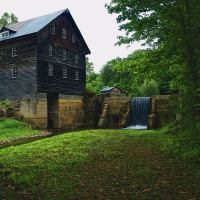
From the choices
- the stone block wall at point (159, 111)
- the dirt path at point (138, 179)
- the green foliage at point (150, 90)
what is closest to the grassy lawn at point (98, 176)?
the dirt path at point (138, 179)

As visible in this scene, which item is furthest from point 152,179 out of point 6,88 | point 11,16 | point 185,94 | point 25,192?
point 11,16

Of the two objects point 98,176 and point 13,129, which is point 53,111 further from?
point 98,176

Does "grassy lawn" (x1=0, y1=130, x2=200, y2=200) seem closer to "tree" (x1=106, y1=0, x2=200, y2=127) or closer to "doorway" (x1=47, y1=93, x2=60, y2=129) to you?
"tree" (x1=106, y1=0, x2=200, y2=127)

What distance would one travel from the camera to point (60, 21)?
2464 centimetres

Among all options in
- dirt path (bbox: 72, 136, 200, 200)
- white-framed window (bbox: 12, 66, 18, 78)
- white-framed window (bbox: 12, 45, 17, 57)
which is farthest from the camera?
white-framed window (bbox: 12, 45, 17, 57)

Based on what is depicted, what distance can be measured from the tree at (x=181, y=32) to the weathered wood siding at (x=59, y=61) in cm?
1355

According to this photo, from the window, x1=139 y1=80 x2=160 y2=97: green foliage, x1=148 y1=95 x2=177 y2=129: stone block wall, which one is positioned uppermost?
the window

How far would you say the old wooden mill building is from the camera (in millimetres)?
20844

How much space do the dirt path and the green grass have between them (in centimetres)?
1052

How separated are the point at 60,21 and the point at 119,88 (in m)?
30.3

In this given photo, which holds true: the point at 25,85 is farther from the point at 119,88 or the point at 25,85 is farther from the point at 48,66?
the point at 119,88

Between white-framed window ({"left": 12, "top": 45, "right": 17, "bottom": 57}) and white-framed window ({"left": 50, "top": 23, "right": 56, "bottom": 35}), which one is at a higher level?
white-framed window ({"left": 50, "top": 23, "right": 56, "bottom": 35})

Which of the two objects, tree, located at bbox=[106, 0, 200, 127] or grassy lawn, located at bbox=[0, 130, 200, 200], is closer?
grassy lawn, located at bbox=[0, 130, 200, 200]

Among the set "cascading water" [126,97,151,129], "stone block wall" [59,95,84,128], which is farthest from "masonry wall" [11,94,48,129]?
"cascading water" [126,97,151,129]
